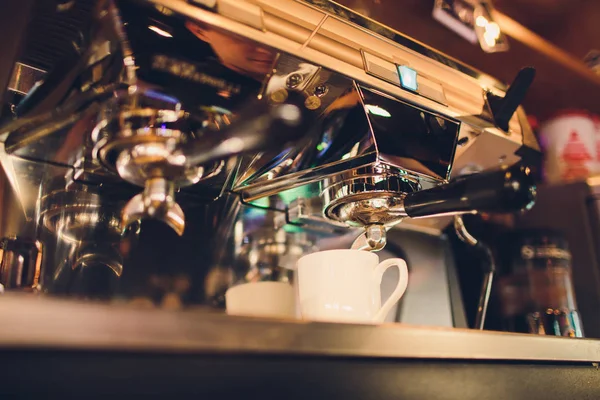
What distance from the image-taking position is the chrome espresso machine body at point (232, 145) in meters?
0.46

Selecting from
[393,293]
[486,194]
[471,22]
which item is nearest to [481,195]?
[486,194]

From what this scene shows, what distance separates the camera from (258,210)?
0.75 meters

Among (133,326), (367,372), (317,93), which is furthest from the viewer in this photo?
(317,93)

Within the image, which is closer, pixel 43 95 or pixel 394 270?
pixel 43 95

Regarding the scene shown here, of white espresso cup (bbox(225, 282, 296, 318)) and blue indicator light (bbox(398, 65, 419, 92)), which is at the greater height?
blue indicator light (bbox(398, 65, 419, 92))

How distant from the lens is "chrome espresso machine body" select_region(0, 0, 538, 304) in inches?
17.9

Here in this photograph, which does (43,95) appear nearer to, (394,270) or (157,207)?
(157,207)

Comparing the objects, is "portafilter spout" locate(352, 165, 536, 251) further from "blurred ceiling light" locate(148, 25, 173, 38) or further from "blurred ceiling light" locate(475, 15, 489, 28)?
"blurred ceiling light" locate(475, 15, 489, 28)

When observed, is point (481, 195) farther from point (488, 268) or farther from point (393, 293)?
point (488, 268)

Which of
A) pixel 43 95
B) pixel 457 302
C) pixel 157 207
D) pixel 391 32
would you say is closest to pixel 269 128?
pixel 157 207

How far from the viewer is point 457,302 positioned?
930 millimetres

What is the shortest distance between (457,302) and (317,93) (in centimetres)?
55

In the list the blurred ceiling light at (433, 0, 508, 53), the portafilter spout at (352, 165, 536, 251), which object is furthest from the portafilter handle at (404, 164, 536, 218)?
the blurred ceiling light at (433, 0, 508, 53)

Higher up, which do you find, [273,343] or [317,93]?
[317,93]
